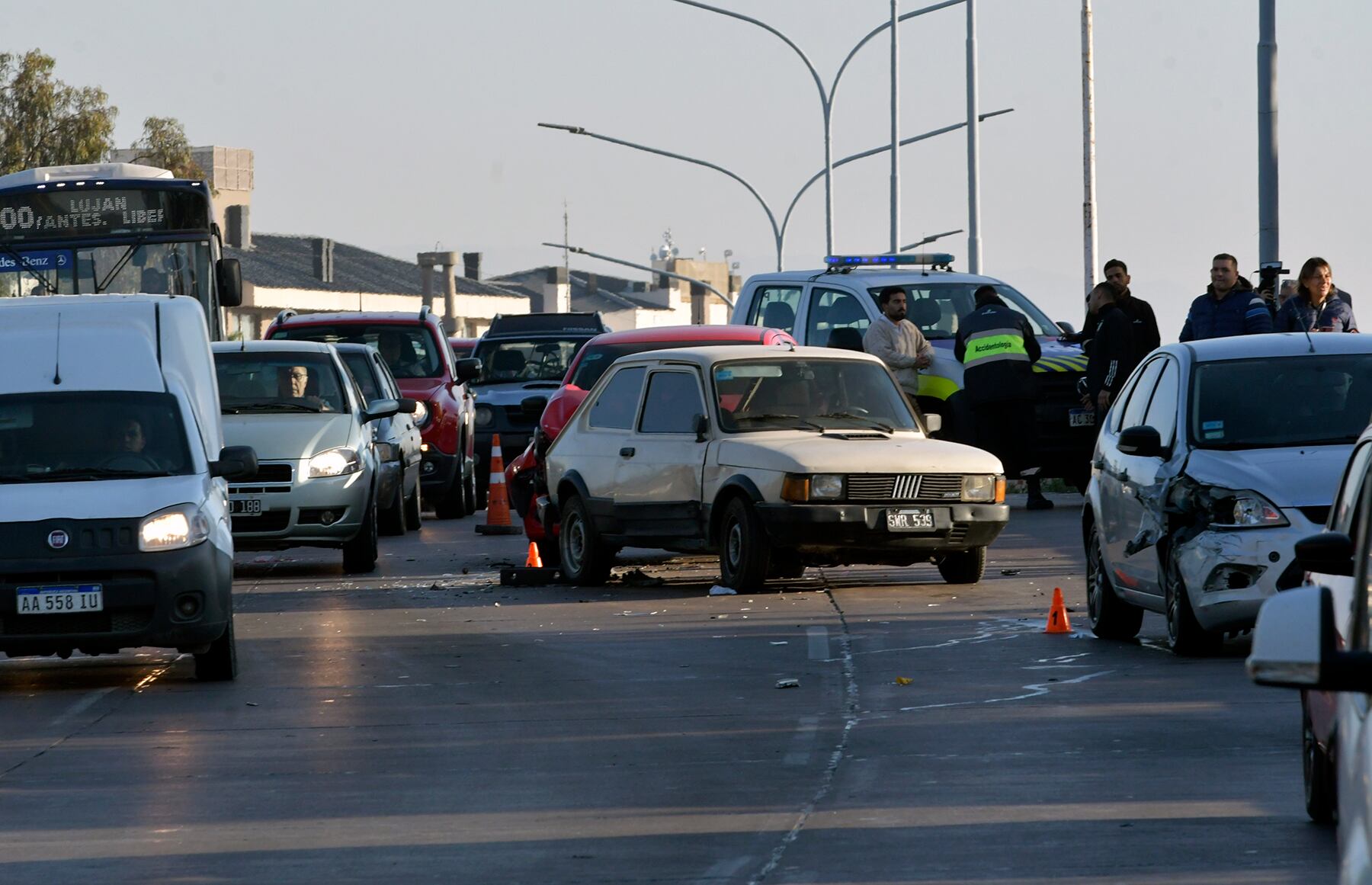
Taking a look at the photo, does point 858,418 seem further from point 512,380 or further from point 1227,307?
point 512,380

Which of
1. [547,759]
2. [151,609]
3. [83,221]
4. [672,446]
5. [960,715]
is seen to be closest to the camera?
[547,759]

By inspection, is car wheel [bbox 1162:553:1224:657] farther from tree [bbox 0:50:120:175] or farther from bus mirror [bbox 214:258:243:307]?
tree [bbox 0:50:120:175]

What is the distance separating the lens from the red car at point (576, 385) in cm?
1877

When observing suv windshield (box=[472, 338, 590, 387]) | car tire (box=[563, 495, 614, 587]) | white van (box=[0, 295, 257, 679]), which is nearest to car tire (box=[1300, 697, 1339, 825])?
white van (box=[0, 295, 257, 679])

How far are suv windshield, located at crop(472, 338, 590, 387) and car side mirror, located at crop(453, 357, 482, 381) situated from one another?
4501 mm

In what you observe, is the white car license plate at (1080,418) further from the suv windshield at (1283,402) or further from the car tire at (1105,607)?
the suv windshield at (1283,402)

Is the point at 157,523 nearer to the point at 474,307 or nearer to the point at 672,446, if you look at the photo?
the point at 672,446

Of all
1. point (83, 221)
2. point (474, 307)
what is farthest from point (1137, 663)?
point (474, 307)

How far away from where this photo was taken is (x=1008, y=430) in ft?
72.4

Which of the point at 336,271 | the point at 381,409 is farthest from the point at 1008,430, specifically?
the point at 336,271

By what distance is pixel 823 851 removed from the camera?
7.39 meters

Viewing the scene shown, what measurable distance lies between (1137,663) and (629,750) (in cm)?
338

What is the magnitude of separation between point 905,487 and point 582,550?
2875mm

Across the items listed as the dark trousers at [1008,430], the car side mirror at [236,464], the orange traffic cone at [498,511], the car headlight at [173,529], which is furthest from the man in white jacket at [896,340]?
the car headlight at [173,529]
